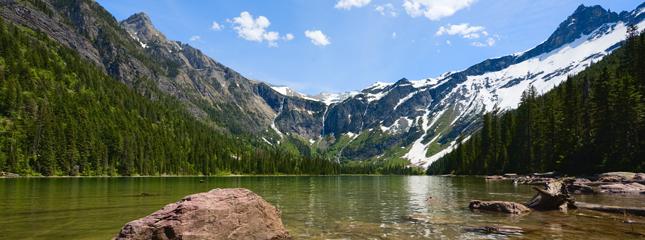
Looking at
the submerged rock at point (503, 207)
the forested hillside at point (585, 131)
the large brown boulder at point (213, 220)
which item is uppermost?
the forested hillside at point (585, 131)

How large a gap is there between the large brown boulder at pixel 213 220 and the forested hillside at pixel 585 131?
68.2 meters

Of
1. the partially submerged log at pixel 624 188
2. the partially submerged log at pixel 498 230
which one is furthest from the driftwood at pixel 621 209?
the partially submerged log at pixel 624 188

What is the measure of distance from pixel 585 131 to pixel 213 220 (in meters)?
90.1

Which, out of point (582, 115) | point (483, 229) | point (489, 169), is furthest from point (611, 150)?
point (489, 169)

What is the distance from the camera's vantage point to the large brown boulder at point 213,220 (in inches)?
696

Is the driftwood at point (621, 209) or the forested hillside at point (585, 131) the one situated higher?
the forested hillside at point (585, 131)

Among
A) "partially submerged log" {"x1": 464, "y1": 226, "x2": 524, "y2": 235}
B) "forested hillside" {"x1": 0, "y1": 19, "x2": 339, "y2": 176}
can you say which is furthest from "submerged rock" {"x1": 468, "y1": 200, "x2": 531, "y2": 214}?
"forested hillside" {"x1": 0, "y1": 19, "x2": 339, "y2": 176}

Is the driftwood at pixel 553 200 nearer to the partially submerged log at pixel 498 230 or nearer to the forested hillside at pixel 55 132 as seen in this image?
the partially submerged log at pixel 498 230

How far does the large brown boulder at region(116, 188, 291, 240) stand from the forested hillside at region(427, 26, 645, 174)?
6822 cm

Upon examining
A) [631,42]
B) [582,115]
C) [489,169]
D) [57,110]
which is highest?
[631,42]

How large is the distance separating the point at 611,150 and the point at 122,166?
168071 mm

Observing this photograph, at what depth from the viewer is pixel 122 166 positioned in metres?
168

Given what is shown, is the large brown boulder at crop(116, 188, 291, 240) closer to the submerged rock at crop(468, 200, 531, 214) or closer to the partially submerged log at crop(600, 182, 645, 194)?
the submerged rock at crop(468, 200, 531, 214)

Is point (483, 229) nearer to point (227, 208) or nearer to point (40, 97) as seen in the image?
point (227, 208)
